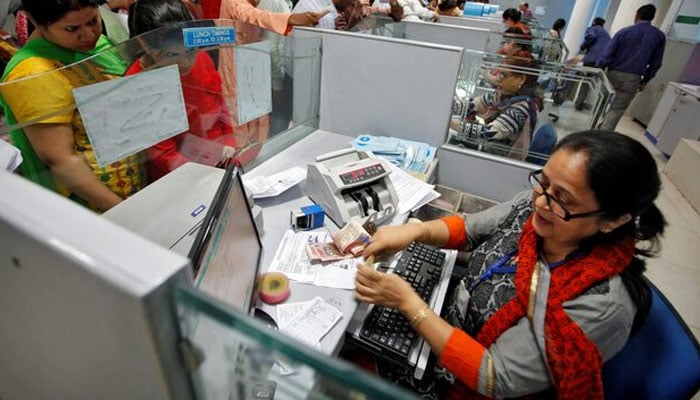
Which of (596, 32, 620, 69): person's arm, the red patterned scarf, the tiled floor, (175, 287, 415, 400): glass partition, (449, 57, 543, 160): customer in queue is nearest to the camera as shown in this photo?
(175, 287, 415, 400): glass partition

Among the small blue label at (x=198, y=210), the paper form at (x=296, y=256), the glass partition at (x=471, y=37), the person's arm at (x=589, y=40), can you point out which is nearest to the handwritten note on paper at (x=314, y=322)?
the paper form at (x=296, y=256)

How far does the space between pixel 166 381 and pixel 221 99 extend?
4.17ft

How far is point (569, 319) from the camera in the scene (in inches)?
28.6

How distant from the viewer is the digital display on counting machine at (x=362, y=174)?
121 centimetres

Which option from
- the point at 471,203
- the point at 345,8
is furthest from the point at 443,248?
the point at 345,8

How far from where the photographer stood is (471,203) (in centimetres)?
172

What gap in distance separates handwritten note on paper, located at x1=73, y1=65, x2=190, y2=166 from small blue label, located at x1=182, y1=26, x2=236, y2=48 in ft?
0.43

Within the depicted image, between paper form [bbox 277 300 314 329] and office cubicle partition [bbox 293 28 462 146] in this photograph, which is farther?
office cubicle partition [bbox 293 28 462 146]

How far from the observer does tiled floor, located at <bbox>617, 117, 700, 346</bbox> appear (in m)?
1.99

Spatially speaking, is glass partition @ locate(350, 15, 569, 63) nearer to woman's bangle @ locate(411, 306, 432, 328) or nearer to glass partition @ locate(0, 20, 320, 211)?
glass partition @ locate(0, 20, 320, 211)

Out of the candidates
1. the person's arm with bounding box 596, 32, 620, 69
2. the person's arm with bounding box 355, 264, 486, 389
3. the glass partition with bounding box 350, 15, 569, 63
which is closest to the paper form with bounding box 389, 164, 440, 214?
the person's arm with bounding box 355, 264, 486, 389

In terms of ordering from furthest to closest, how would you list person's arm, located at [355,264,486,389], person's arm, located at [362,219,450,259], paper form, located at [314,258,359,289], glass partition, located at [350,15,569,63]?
glass partition, located at [350,15,569,63]
person's arm, located at [362,219,450,259]
paper form, located at [314,258,359,289]
person's arm, located at [355,264,486,389]

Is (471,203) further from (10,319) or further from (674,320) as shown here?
(10,319)

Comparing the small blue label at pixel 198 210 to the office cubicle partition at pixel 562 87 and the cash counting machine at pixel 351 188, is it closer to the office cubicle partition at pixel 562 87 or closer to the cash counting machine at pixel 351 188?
the cash counting machine at pixel 351 188
